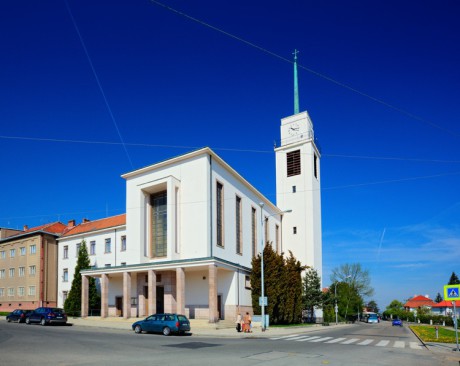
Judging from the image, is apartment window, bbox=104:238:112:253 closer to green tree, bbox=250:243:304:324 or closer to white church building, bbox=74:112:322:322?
white church building, bbox=74:112:322:322

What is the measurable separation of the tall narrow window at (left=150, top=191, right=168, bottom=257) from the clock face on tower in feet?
88.2

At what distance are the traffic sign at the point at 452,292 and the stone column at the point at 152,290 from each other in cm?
2472

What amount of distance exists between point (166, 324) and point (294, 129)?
142ft

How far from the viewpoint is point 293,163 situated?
62.3m

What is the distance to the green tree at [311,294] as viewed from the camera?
50438mm

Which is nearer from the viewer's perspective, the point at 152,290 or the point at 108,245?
the point at 152,290

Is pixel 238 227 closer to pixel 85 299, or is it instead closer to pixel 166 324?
pixel 85 299

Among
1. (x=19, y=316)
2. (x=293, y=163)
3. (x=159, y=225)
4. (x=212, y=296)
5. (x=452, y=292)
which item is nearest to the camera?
(x=452, y=292)

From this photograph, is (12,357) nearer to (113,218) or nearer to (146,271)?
(146,271)

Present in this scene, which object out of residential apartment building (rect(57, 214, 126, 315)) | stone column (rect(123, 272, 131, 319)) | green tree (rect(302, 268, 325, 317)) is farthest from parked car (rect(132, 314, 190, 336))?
green tree (rect(302, 268, 325, 317))

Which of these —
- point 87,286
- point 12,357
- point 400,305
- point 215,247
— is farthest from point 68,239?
point 400,305

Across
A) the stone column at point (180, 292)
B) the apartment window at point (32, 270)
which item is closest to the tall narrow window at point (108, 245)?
the apartment window at point (32, 270)

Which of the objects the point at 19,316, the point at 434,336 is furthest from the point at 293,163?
the point at 19,316

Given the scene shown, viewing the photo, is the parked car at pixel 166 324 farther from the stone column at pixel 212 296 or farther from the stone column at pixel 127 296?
the stone column at pixel 127 296
